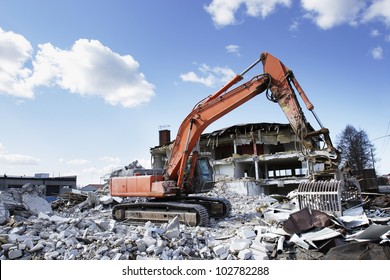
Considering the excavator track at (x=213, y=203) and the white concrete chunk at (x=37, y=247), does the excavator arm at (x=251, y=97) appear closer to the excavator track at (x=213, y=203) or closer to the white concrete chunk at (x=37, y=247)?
the excavator track at (x=213, y=203)

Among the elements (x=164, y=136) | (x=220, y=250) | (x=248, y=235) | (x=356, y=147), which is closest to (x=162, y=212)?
(x=248, y=235)

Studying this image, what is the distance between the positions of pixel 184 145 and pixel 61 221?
421cm

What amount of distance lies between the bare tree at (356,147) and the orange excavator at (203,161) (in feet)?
118

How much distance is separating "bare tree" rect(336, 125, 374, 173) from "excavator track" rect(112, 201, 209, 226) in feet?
121

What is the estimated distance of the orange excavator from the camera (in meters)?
8.52

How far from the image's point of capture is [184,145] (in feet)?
33.7

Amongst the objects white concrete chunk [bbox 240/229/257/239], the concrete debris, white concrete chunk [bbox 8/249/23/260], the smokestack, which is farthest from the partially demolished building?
white concrete chunk [bbox 8/249/23/260]

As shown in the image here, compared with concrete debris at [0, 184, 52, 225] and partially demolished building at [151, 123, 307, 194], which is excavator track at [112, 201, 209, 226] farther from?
partially demolished building at [151, 123, 307, 194]

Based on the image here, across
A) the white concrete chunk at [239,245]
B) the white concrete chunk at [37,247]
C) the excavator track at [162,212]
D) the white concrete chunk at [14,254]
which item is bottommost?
the white concrete chunk at [239,245]

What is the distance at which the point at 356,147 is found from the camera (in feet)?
142

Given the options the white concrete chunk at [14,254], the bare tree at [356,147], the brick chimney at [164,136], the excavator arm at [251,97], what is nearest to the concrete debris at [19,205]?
the white concrete chunk at [14,254]

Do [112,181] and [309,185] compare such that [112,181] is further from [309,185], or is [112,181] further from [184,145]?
[309,185]

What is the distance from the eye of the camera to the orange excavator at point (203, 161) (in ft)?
27.9

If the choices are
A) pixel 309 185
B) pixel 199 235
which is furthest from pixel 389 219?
pixel 199 235
